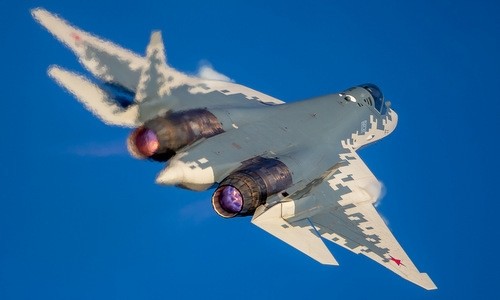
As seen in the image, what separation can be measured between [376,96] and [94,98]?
1355 centimetres

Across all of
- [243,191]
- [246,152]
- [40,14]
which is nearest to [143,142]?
→ [246,152]

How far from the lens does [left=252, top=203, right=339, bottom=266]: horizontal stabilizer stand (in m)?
25.2

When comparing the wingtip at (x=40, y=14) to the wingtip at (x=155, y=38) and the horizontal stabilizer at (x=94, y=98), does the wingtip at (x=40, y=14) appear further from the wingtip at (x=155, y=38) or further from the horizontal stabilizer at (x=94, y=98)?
the wingtip at (x=155, y=38)

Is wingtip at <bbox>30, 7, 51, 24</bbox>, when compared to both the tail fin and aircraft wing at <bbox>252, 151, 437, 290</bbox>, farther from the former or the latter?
aircraft wing at <bbox>252, 151, 437, 290</bbox>

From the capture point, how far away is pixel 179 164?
82.8ft

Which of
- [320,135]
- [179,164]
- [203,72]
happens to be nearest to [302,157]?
[320,135]

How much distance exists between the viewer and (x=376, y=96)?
3506 cm

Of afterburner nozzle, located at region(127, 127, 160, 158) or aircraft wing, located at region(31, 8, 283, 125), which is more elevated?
aircraft wing, located at region(31, 8, 283, 125)

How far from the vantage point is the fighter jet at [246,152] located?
25.5 m

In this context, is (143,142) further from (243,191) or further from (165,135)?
(243,191)

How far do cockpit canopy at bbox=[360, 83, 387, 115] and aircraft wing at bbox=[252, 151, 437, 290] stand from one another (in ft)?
21.9

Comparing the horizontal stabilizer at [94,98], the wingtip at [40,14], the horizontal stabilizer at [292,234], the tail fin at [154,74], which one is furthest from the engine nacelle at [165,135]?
the wingtip at [40,14]

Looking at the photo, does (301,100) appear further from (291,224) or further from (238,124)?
(291,224)

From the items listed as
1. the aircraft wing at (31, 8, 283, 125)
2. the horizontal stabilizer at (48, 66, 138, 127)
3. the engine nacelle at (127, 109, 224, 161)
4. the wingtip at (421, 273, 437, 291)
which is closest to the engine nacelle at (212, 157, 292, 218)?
the engine nacelle at (127, 109, 224, 161)
